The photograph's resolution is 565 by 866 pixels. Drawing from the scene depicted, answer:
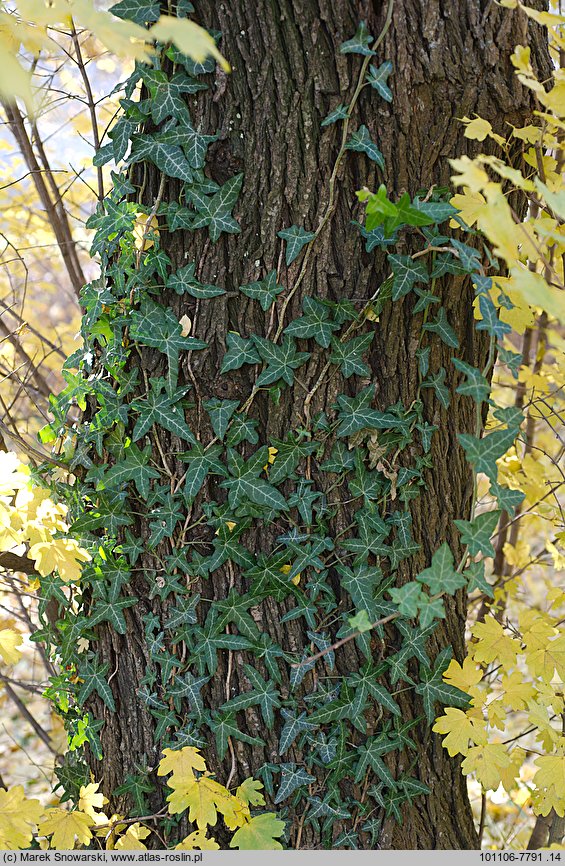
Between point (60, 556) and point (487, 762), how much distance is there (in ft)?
2.89

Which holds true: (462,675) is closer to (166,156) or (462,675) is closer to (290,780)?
(290,780)

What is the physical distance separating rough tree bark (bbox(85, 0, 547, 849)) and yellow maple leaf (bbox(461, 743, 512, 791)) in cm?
13

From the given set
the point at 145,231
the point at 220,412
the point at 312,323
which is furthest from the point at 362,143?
the point at 220,412

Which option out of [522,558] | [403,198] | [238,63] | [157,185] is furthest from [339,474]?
[522,558]

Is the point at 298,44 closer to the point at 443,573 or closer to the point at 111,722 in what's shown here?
the point at 443,573

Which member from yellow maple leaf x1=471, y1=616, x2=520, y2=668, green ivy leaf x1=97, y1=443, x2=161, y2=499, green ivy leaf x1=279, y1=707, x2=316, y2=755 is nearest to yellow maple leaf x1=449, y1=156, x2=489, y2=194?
green ivy leaf x1=97, y1=443, x2=161, y2=499

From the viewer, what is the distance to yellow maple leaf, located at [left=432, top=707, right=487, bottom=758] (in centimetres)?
123

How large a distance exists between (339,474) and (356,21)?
0.78m

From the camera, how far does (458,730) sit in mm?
1232

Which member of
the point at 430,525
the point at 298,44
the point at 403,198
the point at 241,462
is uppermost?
the point at 298,44

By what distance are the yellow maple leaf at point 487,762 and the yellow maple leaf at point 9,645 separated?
853mm

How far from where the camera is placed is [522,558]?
2.30 meters

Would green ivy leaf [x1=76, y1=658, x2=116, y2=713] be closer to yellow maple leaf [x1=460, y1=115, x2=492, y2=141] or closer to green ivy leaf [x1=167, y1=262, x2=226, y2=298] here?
green ivy leaf [x1=167, y1=262, x2=226, y2=298]

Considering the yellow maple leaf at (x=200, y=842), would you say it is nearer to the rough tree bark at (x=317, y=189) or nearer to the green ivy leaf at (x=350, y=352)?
the rough tree bark at (x=317, y=189)
